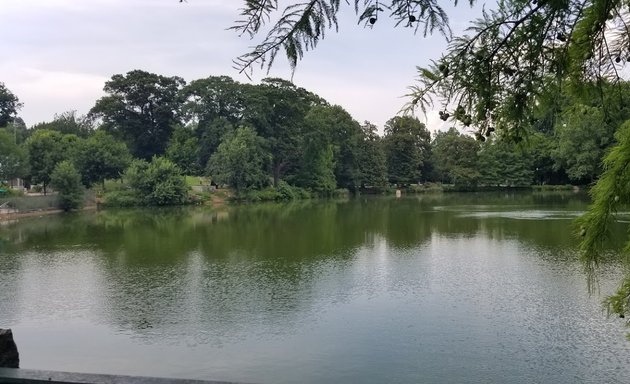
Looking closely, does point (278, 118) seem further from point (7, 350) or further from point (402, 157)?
point (7, 350)

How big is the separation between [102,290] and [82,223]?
1759 cm

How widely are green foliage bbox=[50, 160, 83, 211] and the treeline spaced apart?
0.23m

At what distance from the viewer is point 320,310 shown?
9.98 m

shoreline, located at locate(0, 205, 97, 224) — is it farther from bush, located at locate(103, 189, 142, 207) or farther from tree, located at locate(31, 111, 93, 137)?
tree, located at locate(31, 111, 93, 137)

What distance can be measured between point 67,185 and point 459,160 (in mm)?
41253

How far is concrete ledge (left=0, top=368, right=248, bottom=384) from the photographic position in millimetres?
2027

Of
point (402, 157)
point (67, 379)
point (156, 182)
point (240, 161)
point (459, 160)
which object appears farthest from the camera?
point (402, 157)

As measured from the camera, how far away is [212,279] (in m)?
13.0

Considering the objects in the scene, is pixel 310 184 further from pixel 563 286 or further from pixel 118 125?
pixel 563 286

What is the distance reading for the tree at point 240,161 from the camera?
45812 mm

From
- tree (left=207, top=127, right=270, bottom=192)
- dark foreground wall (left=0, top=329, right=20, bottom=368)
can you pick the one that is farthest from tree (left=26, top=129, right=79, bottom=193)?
dark foreground wall (left=0, top=329, right=20, bottom=368)

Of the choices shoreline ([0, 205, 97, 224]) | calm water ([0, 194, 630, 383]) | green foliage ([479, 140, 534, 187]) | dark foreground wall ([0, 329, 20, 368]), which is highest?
green foliage ([479, 140, 534, 187])

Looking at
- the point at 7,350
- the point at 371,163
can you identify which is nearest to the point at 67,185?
the point at 371,163

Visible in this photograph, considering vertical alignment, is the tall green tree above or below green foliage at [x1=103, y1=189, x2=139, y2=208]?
above
